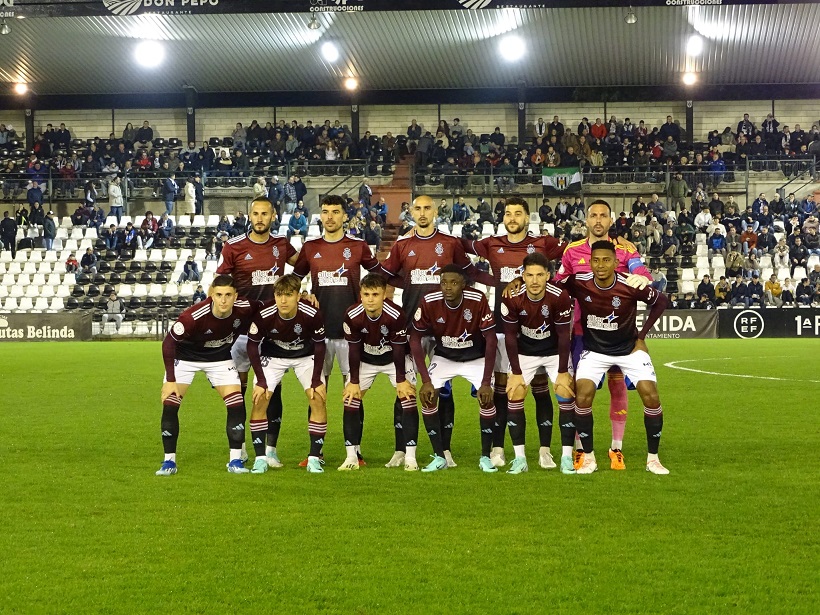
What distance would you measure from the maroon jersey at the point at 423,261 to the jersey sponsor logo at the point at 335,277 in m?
0.37

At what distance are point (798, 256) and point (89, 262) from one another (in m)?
21.0

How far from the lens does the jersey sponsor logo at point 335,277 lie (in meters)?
9.17

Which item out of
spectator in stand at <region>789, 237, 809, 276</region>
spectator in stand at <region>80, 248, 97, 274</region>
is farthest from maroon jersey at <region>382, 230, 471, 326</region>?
spectator in stand at <region>80, 248, 97, 274</region>

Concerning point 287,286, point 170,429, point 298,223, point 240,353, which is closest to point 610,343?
point 287,286

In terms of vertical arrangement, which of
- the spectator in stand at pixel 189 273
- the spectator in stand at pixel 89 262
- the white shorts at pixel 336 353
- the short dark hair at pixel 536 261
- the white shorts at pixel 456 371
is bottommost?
the white shorts at pixel 456 371

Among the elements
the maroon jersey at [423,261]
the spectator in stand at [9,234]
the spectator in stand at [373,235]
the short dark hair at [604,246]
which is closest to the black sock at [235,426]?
the maroon jersey at [423,261]

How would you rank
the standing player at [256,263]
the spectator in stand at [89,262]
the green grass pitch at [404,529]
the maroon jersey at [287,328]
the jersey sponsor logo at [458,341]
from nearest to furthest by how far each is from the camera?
the green grass pitch at [404,529], the jersey sponsor logo at [458,341], the maroon jersey at [287,328], the standing player at [256,263], the spectator in stand at [89,262]

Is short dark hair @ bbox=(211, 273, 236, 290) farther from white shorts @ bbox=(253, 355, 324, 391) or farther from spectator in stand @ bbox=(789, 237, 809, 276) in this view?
spectator in stand @ bbox=(789, 237, 809, 276)

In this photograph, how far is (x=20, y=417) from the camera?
39.7ft

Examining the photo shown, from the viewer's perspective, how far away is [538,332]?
8.55 meters

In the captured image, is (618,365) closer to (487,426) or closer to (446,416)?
(487,426)

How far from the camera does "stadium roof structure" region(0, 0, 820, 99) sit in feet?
109

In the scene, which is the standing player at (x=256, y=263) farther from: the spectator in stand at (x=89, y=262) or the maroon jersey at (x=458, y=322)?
Result: the spectator in stand at (x=89, y=262)

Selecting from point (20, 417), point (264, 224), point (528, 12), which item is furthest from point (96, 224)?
point (264, 224)
